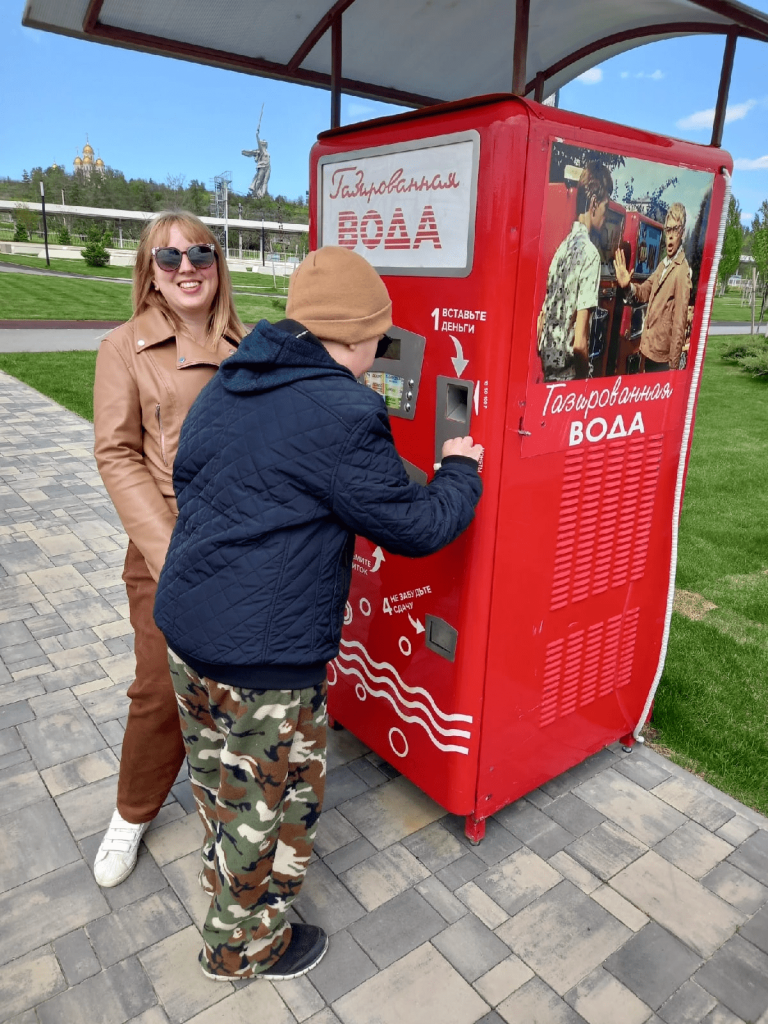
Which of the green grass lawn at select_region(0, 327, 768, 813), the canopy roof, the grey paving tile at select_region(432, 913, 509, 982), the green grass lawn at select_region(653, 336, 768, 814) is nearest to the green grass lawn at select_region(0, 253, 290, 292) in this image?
the green grass lawn at select_region(0, 327, 768, 813)

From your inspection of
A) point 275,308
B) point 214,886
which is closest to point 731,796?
point 214,886

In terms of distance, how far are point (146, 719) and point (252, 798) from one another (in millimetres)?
649

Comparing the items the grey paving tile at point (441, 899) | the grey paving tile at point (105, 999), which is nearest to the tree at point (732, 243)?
the grey paving tile at point (441, 899)

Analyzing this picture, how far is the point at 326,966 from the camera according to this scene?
207 cm

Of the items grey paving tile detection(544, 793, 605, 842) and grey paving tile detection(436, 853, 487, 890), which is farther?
grey paving tile detection(544, 793, 605, 842)

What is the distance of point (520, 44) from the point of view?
1965 millimetres

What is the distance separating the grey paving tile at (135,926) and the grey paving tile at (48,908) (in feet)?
0.20

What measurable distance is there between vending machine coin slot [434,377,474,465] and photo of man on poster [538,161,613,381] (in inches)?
9.7

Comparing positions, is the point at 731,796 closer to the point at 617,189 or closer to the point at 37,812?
the point at 617,189

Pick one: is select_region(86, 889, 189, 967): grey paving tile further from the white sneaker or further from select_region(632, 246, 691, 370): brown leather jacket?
select_region(632, 246, 691, 370): brown leather jacket

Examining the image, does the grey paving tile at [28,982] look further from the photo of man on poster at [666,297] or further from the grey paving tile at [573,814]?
the photo of man on poster at [666,297]

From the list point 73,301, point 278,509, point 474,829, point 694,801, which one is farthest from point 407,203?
point 73,301

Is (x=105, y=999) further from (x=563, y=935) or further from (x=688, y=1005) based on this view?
(x=688, y=1005)

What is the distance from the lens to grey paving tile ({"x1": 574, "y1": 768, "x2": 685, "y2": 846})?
103 inches
